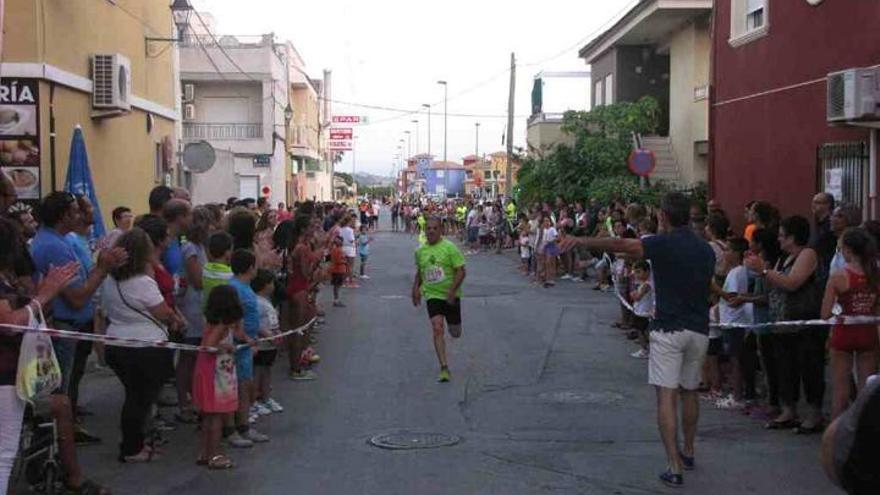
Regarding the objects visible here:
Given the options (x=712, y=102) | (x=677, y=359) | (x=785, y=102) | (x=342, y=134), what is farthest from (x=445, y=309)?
(x=342, y=134)

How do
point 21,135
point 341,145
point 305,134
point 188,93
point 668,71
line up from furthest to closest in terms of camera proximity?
point 305,134
point 341,145
point 188,93
point 668,71
point 21,135

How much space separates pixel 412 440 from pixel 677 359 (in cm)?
234

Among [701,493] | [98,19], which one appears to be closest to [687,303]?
[701,493]

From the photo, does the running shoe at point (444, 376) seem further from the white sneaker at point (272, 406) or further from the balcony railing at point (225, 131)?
the balcony railing at point (225, 131)

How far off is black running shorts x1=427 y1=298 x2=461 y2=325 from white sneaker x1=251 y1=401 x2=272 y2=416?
2563mm

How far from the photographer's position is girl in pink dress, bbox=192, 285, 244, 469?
7.92 meters

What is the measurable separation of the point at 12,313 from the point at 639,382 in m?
7.22

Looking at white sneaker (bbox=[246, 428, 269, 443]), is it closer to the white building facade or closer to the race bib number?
the race bib number

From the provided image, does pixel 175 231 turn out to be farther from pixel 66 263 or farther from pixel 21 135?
pixel 21 135

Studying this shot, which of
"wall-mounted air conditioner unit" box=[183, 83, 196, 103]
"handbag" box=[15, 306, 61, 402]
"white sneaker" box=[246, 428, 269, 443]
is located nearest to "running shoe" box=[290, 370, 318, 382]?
"white sneaker" box=[246, 428, 269, 443]

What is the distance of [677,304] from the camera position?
7.61 meters

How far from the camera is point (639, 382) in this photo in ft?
37.8

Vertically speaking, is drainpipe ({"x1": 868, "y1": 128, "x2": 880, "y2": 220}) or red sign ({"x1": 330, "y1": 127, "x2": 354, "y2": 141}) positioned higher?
red sign ({"x1": 330, "y1": 127, "x2": 354, "y2": 141})

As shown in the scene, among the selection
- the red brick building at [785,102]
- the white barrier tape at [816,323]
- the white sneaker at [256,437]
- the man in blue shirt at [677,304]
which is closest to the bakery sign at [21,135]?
the white sneaker at [256,437]
